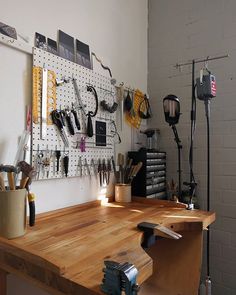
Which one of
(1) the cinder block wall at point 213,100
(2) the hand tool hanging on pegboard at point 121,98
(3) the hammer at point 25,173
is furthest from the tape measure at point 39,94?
(1) the cinder block wall at point 213,100

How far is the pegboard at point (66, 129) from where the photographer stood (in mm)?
1269

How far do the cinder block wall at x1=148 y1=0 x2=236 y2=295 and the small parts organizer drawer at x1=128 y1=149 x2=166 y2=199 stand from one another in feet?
0.65

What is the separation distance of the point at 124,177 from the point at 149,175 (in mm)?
185

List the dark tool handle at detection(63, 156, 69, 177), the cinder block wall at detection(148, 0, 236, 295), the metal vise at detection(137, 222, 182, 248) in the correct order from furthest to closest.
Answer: the cinder block wall at detection(148, 0, 236, 295), the dark tool handle at detection(63, 156, 69, 177), the metal vise at detection(137, 222, 182, 248)

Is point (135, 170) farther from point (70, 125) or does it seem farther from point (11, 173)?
point (11, 173)

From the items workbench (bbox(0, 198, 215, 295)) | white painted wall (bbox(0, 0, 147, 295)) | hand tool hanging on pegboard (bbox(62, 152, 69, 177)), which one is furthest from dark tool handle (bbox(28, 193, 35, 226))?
hand tool hanging on pegboard (bbox(62, 152, 69, 177))

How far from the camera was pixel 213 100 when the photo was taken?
1.88 m

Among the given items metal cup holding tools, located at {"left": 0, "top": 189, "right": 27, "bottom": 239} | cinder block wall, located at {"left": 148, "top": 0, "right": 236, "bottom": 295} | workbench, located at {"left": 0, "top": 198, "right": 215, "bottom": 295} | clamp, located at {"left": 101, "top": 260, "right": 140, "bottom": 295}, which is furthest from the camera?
cinder block wall, located at {"left": 148, "top": 0, "right": 236, "bottom": 295}

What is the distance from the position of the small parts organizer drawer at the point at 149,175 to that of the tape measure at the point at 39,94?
753 millimetres

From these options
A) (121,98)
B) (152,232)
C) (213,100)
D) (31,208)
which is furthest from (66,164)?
(213,100)

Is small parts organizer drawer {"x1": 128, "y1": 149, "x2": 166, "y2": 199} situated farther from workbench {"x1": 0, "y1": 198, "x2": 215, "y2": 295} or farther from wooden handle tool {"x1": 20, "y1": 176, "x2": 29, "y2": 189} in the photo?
wooden handle tool {"x1": 20, "y1": 176, "x2": 29, "y2": 189}

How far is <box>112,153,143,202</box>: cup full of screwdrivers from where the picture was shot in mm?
1712

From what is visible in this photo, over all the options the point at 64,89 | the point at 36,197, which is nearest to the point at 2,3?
the point at 64,89

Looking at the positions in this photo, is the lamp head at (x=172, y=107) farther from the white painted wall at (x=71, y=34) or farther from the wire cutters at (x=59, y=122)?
the wire cutters at (x=59, y=122)
